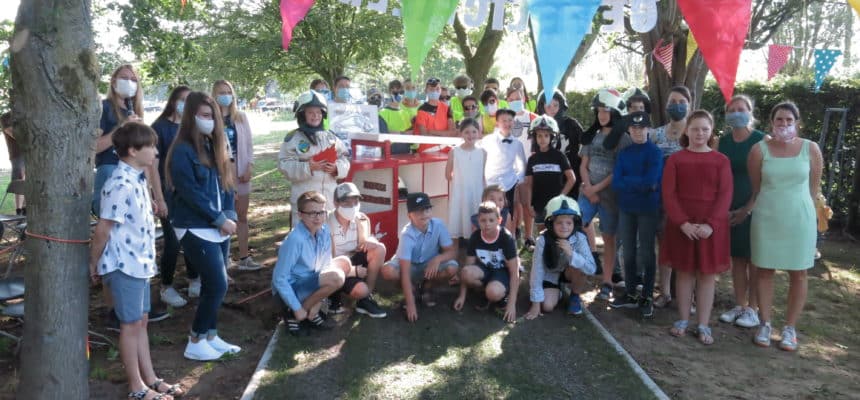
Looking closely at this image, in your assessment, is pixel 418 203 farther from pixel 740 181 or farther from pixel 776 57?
pixel 776 57

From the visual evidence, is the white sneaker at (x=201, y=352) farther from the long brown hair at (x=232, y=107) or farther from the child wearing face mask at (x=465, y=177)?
the child wearing face mask at (x=465, y=177)

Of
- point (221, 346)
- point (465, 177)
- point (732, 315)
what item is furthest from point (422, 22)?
point (732, 315)

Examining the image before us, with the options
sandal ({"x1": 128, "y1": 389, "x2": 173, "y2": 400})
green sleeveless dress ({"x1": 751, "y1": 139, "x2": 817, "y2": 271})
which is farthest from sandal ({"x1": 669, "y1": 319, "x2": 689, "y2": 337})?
sandal ({"x1": 128, "y1": 389, "x2": 173, "y2": 400})

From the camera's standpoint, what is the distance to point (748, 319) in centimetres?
504

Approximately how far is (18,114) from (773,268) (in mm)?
5001

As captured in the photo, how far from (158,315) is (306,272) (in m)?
1.31

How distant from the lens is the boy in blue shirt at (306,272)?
14.9ft

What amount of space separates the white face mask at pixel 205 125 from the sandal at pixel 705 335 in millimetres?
3954

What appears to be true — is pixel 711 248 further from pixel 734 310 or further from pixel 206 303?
pixel 206 303

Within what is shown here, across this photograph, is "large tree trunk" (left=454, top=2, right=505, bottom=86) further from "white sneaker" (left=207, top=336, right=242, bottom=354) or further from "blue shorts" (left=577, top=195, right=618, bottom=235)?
"white sneaker" (left=207, top=336, right=242, bottom=354)

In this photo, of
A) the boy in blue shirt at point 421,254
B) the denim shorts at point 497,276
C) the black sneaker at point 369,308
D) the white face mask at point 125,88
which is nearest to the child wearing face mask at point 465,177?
the boy in blue shirt at point 421,254

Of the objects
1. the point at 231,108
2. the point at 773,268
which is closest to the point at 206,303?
the point at 231,108

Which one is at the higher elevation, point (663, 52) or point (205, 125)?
point (663, 52)

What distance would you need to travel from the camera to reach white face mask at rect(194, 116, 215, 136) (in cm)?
397
